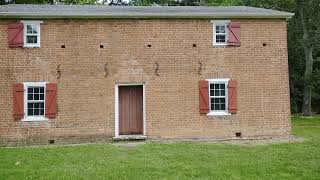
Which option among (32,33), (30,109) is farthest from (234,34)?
(30,109)

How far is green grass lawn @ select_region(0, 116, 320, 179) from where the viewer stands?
10.3m

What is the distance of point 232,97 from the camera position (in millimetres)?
18500

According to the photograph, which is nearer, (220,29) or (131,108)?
(131,108)

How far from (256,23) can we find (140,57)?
5.32 metres

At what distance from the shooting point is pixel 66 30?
18219 millimetres

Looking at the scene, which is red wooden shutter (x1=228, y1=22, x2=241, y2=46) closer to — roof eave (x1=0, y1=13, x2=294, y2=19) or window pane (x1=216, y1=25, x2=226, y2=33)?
window pane (x1=216, y1=25, x2=226, y2=33)

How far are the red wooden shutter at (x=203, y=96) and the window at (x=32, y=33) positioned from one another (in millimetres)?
7076

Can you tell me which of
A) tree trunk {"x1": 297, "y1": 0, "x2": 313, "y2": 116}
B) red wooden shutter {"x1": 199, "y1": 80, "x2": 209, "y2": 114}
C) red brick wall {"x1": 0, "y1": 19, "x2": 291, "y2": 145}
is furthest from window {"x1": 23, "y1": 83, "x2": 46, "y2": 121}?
tree trunk {"x1": 297, "y1": 0, "x2": 313, "y2": 116}

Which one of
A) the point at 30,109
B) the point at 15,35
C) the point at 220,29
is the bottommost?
the point at 30,109

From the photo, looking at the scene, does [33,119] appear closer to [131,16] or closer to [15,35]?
[15,35]

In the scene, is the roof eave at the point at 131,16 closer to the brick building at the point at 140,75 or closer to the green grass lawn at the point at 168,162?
the brick building at the point at 140,75

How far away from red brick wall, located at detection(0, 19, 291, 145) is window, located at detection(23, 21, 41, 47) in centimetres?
26

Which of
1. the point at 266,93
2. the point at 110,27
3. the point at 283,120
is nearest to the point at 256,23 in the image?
the point at 266,93

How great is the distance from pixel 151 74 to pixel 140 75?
468 mm
